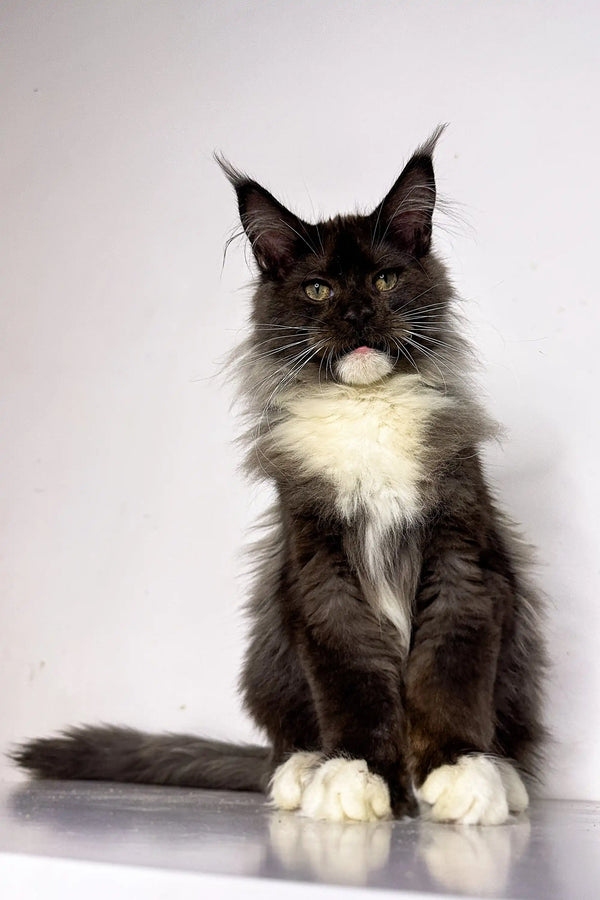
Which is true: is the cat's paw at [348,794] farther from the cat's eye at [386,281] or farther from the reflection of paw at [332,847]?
the cat's eye at [386,281]

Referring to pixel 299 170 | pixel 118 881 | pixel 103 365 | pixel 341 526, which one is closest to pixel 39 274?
pixel 103 365

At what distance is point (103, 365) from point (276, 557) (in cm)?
119

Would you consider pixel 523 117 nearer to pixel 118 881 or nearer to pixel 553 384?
pixel 553 384

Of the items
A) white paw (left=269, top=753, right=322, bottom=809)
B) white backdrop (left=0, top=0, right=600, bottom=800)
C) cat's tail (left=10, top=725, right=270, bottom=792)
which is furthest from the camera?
→ white backdrop (left=0, top=0, right=600, bottom=800)

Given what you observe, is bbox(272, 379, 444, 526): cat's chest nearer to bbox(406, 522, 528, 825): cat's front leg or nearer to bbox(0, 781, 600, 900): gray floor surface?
bbox(406, 522, 528, 825): cat's front leg

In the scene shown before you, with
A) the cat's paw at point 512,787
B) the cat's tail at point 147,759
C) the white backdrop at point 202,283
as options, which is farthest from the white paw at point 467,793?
the white backdrop at point 202,283

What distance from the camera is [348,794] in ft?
4.69

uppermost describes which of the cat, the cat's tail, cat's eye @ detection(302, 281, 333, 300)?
cat's eye @ detection(302, 281, 333, 300)

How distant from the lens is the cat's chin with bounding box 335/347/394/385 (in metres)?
1.72

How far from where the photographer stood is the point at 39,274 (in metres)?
3.00

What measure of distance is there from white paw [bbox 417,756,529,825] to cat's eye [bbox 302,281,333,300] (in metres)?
0.81

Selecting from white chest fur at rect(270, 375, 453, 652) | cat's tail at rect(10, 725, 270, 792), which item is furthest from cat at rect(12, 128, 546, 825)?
cat's tail at rect(10, 725, 270, 792)

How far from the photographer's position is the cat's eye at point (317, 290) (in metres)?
1.79

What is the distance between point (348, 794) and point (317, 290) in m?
0.86
